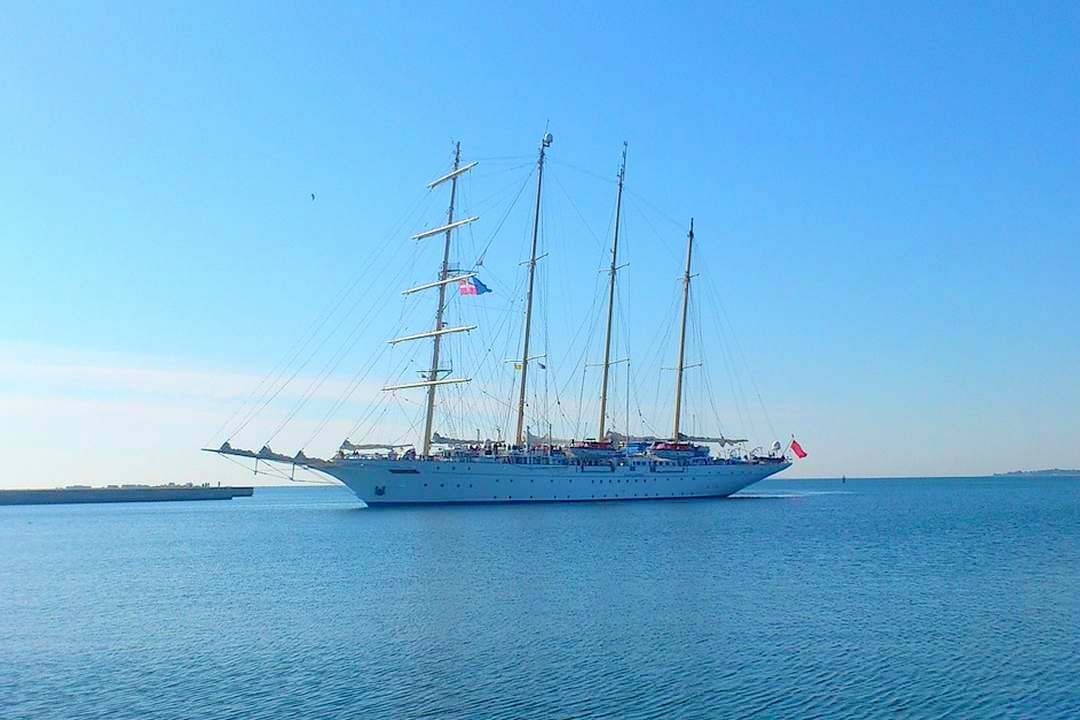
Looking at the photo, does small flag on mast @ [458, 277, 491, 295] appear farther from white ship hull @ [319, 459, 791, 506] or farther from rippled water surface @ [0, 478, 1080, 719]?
rippled water surface @ [0, 478, 1080, 719]

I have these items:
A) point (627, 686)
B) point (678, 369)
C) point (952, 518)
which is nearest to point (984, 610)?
point (627, 686)

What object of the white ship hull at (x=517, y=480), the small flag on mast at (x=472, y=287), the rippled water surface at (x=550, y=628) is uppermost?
the small flag on mast at (x=472, y=287)

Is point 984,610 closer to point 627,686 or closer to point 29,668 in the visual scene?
point 627,686

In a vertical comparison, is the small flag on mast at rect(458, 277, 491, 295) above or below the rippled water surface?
above

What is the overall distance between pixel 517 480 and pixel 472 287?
16635 mm

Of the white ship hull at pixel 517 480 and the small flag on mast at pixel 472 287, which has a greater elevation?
the small flag on mast at pixel 472 287

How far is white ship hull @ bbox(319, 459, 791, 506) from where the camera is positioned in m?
74.4

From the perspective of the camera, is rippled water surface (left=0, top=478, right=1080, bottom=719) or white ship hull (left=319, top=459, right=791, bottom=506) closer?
rippled water surface (left=0, top=478, right=1080, bottom=719)

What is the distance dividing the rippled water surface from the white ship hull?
71.0 ft

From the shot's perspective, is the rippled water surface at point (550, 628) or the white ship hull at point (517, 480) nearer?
the rippled water surface at point (550, 628)

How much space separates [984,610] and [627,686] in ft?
45.6

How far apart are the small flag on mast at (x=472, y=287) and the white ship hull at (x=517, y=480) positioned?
13.2 metres

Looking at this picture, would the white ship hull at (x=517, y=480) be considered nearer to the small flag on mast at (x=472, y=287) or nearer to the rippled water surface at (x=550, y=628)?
the small flag on mast at (x=472, y=287)

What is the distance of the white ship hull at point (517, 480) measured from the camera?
244 ft
